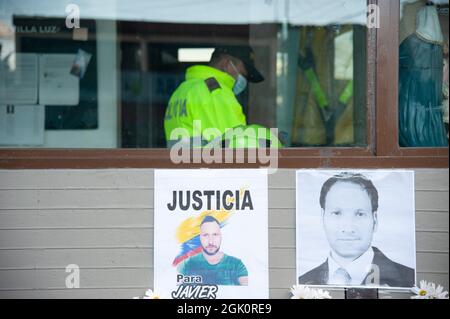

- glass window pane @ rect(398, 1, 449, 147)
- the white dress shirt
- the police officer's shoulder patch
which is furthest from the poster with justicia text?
glass window pane @ rect(398, 1, 449, 147)

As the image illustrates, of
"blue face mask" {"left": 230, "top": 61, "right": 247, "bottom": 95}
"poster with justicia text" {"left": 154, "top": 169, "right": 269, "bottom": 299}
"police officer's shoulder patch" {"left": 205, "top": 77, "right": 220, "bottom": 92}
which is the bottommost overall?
"poster with justicia text" {"left": 154, "top": 169, "right": 269, "bottom": 299}

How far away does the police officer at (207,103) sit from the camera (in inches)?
170

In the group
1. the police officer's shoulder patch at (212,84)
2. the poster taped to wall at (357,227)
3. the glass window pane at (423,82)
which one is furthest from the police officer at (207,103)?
the glass window pane at (423,82)

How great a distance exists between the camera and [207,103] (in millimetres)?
4367

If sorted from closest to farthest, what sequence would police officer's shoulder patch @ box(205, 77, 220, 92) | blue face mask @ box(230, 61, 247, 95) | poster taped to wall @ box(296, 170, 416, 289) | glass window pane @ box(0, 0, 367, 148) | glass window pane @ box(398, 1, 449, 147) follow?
1. poster taped to wall @ box(296, 170, 416, 289)
2. glass window pane @ box(398, 1, 449, 147)
3. police officer's shoulder patch @ box(205, 77, 220, 92)
4. glass window pane @ box(0, 0, 367, 148)
5. blue face mask @ box(230, 61, 247, 95)

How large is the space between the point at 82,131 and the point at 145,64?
3.96ft

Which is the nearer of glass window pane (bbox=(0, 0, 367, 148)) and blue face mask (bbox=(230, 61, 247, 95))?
glass window pane (bbox=(0, 0, 367, 148))

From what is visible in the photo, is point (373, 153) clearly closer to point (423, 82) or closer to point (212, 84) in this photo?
point (423, 82)

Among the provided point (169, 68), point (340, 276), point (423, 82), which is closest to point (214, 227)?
point (340, 276)

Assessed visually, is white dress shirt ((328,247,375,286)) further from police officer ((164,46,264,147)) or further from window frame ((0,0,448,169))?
police officer ((164,46,264,147))

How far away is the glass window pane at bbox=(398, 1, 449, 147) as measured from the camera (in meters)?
4.01

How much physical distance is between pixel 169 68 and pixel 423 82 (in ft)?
8.71
